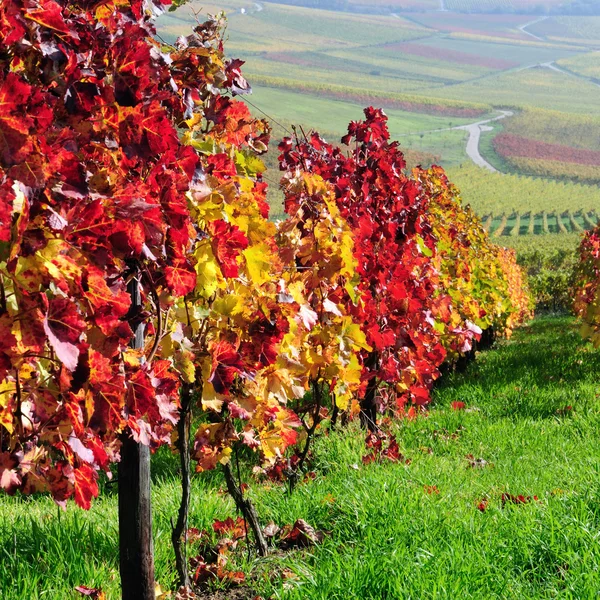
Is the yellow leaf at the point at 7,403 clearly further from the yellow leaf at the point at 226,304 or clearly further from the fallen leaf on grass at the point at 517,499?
the fallen leaf on grass at the point at 517,499

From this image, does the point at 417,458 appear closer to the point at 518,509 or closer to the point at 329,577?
the point at 518,509

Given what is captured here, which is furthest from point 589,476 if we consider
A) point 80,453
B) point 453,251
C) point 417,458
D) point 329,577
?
point 453,251

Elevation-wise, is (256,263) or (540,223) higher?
(256,263)

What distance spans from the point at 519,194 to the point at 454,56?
109 metres

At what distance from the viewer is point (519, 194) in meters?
96.4

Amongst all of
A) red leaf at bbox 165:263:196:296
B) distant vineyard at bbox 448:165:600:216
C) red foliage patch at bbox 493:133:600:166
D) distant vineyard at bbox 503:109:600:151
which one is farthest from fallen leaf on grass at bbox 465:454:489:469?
distant vineyard at bbox 503:109:600:151

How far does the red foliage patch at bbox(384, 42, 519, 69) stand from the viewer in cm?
19200

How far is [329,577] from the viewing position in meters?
2.85

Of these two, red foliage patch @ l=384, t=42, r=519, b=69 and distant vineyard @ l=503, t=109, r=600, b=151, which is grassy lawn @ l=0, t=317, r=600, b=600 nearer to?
distant vineyard @ l=503, t=109, r=600, b=151

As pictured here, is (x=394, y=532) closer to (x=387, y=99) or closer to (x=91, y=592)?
(x=91, y=592)

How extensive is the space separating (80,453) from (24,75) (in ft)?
3.13

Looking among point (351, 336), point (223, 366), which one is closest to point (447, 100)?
point (351, 336)

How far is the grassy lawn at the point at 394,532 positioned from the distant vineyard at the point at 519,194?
77.4 meters

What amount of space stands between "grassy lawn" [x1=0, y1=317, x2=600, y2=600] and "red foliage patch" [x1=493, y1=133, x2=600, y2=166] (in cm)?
12139
